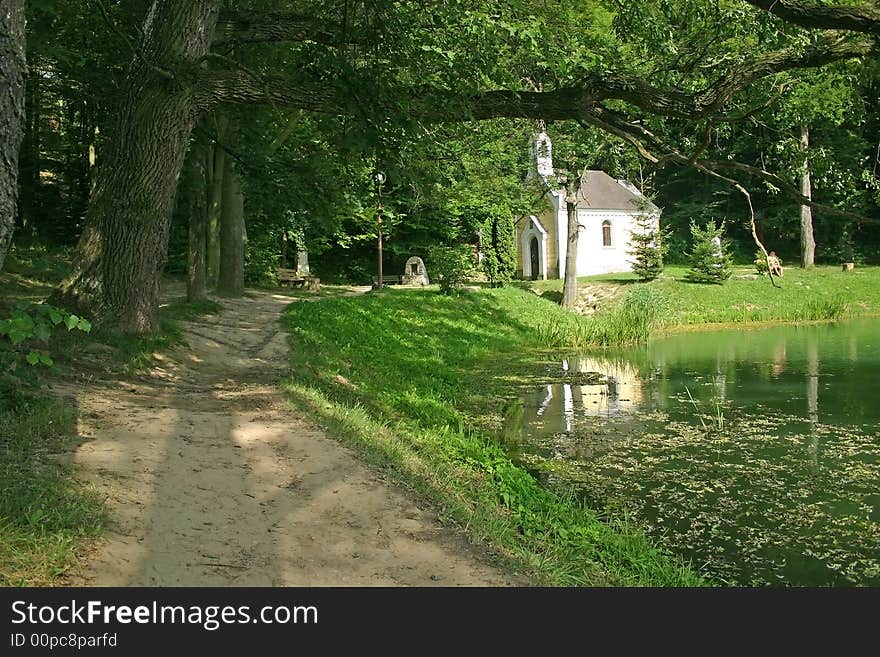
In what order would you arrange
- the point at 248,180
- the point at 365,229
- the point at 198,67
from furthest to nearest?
the point at 365,229 → the point at 248,180 → the point at 198,67

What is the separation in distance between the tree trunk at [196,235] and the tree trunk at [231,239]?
291cm

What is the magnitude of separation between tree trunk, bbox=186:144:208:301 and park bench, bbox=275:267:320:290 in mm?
11074

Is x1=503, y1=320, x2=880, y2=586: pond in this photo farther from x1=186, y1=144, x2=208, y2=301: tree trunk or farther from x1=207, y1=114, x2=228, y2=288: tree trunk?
x1=207, y1=114, x2=228, y2=288: tree trunk

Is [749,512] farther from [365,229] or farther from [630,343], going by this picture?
[365,229]

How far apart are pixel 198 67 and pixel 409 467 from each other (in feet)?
18.8

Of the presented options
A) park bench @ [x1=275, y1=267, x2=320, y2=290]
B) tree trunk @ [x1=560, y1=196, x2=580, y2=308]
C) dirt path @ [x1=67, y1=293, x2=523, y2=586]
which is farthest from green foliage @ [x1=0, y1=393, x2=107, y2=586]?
tree trunk @ [x1=560, y1=196, x2=580, y2=308]

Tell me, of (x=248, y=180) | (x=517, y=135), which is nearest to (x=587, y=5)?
(x=517, y=135)

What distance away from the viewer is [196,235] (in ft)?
58.0

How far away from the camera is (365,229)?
36781mm

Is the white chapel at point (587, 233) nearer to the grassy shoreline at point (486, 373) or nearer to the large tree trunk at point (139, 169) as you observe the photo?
the grassy shoreline at point (486, 373)

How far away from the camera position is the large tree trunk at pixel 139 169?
10219 millimetres

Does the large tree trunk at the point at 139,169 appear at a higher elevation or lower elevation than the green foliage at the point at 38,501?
higher

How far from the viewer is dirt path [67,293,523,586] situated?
4.75 m

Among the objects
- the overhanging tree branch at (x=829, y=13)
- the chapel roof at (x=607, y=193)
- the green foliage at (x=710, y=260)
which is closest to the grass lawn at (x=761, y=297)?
the green foliage at (x=710, y=260)
